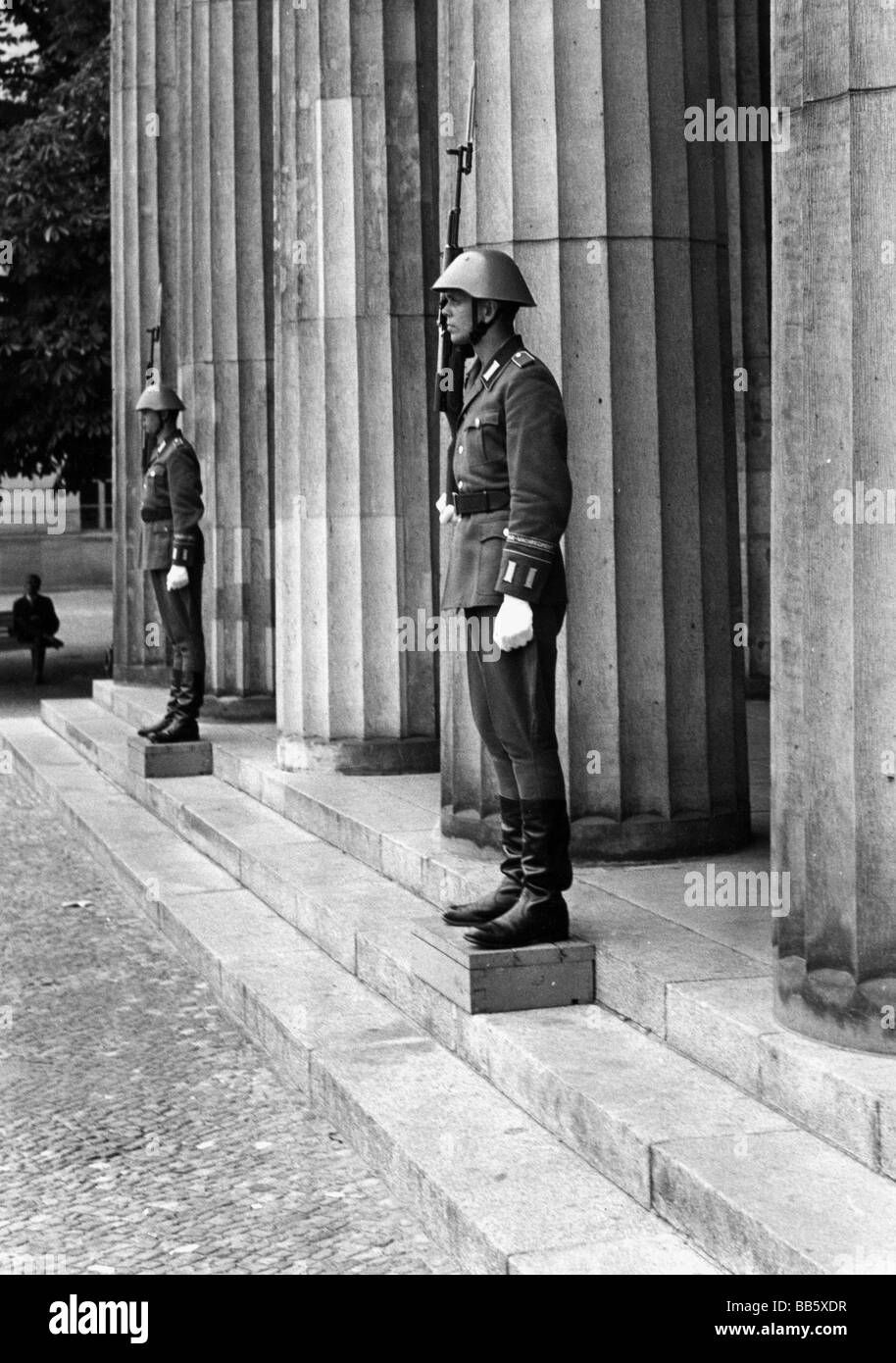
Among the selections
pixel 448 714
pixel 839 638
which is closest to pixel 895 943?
pixel 839 638

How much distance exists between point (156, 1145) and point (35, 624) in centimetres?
1666

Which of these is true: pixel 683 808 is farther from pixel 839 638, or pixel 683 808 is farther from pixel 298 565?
pixel 298 565

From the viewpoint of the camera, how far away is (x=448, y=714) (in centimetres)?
779

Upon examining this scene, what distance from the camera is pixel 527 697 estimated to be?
19.1 ft

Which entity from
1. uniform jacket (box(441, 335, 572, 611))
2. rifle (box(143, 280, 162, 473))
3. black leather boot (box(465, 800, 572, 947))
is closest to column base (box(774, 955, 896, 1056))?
black leather boot (box(465, 800, 572, 947))

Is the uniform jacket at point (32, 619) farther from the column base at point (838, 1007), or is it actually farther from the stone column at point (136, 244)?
the column base at point (838, 1007)

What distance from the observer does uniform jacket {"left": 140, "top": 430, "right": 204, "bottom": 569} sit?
11.4 m

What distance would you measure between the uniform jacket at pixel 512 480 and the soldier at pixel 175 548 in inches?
219

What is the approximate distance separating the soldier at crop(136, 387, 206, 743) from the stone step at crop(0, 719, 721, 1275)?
2.56 m

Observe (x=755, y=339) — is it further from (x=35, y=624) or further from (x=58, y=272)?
(x=35, y=624)

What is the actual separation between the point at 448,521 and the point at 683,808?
1698mm

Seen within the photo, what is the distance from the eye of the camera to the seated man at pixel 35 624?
21.8 m

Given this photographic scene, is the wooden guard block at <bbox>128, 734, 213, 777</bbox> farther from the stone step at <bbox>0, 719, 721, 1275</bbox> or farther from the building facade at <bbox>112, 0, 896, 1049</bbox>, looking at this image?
the stone step at <bbox>0, 719, 721, 1275</bbox>

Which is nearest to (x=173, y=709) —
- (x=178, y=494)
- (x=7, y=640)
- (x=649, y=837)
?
(x=178, y=494)
